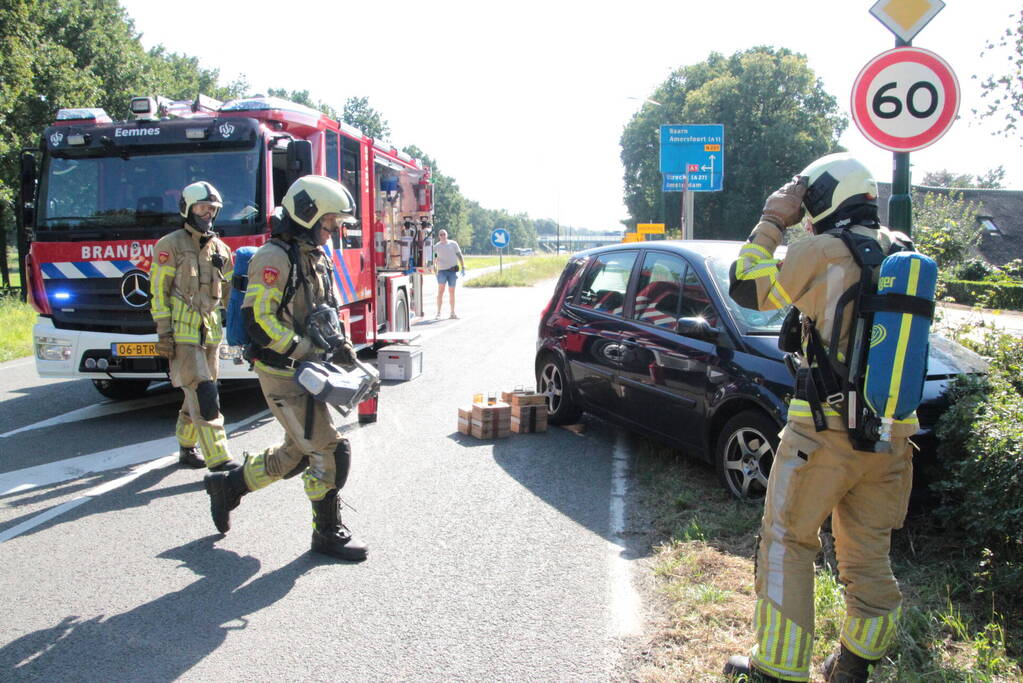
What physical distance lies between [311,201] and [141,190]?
4237mm

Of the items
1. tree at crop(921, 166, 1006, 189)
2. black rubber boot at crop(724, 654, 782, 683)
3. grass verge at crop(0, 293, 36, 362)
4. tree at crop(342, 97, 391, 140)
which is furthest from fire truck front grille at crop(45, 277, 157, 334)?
tree at crop(921, 166, 1006, 189)

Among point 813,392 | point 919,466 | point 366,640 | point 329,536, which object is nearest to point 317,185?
point 329,536

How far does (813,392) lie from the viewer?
9.37 feet

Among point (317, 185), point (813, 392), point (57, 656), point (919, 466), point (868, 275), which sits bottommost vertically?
point (57, 656)

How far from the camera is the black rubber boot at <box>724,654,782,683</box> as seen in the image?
9.53 ft

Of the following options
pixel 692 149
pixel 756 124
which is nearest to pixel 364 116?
pixel 756 124

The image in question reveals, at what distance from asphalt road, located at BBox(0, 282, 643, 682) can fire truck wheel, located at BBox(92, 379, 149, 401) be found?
119cm

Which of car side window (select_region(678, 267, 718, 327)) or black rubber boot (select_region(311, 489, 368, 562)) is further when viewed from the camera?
car side window (select_region(678, 267, 718, 327))

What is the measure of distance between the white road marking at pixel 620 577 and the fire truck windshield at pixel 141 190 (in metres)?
4.35

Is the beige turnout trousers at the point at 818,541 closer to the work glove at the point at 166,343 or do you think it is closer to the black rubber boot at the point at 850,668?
the black rubber boot at the point at 850,668

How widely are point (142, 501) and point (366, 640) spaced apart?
2.68m

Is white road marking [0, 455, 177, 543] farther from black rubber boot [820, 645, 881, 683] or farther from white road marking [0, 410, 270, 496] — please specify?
black rubber boot [820, 645, 881, 683]

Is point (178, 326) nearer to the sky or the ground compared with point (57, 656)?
nearer to the sky

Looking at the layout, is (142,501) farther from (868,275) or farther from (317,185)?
(868,275)
